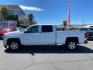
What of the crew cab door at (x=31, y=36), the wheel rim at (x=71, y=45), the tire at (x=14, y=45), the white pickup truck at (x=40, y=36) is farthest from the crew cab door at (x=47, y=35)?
the tire at (x=14, y=45)

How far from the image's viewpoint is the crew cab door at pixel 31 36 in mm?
14469

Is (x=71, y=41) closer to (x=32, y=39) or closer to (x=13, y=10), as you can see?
(x=32, y=39)

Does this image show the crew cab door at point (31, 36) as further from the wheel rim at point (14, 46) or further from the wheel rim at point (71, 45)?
the wheel rim at point (71, 45)

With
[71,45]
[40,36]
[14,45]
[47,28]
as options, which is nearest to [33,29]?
[40,36]

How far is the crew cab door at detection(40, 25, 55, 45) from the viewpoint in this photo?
14.6 metres

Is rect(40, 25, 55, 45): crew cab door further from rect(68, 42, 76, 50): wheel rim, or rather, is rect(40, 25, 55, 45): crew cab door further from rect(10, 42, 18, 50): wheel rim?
rect(10, 42, 18, 50): wheel rim

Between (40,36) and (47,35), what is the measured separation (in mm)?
498

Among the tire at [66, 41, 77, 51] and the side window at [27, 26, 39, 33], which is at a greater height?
the side window at [27, 26, 39, 33]

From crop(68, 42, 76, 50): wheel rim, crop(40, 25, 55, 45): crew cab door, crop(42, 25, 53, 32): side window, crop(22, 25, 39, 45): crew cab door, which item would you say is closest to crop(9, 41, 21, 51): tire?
crop(22, 25, 39, 45): crew cab door

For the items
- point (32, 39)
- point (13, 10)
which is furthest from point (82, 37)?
point (13, 10)

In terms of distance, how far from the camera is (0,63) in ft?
33.9

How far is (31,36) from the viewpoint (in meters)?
14.5

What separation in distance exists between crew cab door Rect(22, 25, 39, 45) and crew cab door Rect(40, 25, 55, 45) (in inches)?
13.8

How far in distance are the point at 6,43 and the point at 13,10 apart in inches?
2853
